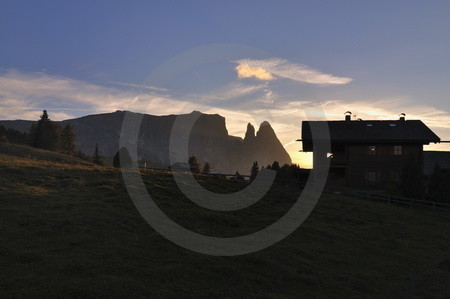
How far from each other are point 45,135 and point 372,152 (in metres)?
A: 87.8

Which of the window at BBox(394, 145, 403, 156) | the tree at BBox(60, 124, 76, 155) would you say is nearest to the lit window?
the window at BBox(394, 145, 403, 156)

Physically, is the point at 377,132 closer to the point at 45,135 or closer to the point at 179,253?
the point at 179,253

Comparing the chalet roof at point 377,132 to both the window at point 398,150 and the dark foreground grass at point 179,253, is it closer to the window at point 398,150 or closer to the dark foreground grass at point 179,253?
the window at point 398,150

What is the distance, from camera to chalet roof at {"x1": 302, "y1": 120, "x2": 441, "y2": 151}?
161 ft

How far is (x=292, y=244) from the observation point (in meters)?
19.5

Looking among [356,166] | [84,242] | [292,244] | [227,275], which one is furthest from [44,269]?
[356,166]

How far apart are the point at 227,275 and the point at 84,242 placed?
21.5 ft

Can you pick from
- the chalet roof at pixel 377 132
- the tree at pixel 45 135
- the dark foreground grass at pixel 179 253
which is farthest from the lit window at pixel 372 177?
the tree at pixel 45 135

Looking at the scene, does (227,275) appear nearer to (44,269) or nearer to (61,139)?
(44,269)

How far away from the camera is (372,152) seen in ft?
165

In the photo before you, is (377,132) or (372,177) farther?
(377,132)

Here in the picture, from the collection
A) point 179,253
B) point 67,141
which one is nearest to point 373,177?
point 179,253

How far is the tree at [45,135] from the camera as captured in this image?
9925 centimetres

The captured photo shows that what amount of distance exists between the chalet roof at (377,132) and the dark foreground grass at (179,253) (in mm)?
21981
